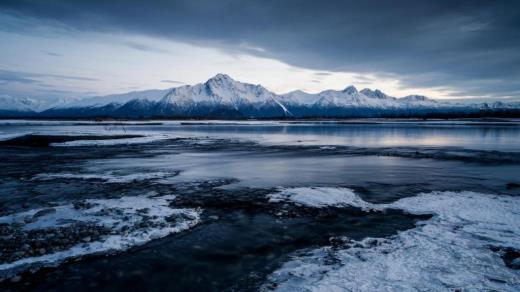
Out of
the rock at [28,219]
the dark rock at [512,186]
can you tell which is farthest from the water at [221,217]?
the rock at [28,219]

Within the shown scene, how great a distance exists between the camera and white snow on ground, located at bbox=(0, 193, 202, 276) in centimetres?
867

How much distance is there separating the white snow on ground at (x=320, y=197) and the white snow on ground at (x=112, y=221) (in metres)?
4.05

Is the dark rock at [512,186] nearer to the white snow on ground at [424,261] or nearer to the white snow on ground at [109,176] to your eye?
the white snow on ground at [424,261]

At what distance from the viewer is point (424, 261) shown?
8.29 meters

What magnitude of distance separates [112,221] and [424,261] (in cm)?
944

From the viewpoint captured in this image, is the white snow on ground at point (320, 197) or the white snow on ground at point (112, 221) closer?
the white snow on ground at point (112, 221)

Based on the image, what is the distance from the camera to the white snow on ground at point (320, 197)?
13523 millimetres

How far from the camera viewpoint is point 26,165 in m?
24.2

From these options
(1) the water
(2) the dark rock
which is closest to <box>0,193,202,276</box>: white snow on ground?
(1) the water

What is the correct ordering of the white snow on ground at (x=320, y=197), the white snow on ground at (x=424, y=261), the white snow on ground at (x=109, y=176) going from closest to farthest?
1. the white snow on ground at (x=424, y=261)
2. the white snow on ground at (x=320, y=197)
3. the white snow on ground at (x=109, y=176)

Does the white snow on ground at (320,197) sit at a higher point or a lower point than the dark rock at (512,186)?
lower

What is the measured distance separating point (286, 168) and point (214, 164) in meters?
5.74

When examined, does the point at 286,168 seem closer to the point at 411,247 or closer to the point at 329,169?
the point at 329,169

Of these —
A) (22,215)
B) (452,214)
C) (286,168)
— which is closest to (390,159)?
(286,168)
